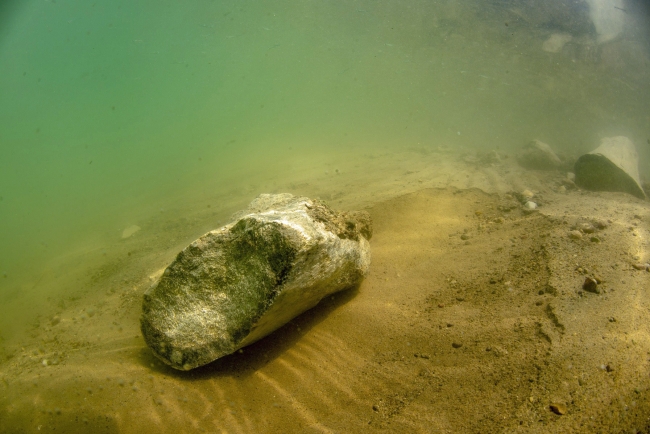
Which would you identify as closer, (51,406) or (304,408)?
(304,408)

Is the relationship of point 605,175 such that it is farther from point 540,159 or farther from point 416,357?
point 416,357

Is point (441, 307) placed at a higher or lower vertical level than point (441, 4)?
lower

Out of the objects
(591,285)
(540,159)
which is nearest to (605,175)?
(540,159)

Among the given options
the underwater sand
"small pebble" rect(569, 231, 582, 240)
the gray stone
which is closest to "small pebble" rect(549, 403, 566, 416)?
the underwater sand

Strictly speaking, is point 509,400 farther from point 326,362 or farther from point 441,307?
point 326,362

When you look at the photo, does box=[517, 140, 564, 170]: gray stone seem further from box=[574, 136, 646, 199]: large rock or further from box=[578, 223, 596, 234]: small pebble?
box=[578, 223, 596, 234]: small pebble

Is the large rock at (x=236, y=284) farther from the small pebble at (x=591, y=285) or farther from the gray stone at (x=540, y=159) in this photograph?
the gray stone at (x=540, y=159)

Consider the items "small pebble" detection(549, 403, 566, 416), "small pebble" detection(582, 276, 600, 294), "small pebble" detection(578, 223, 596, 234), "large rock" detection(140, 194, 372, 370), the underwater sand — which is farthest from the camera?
"small pebble" detection(578, 223, 596, 234)

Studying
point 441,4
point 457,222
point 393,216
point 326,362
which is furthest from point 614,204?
point 441,4
